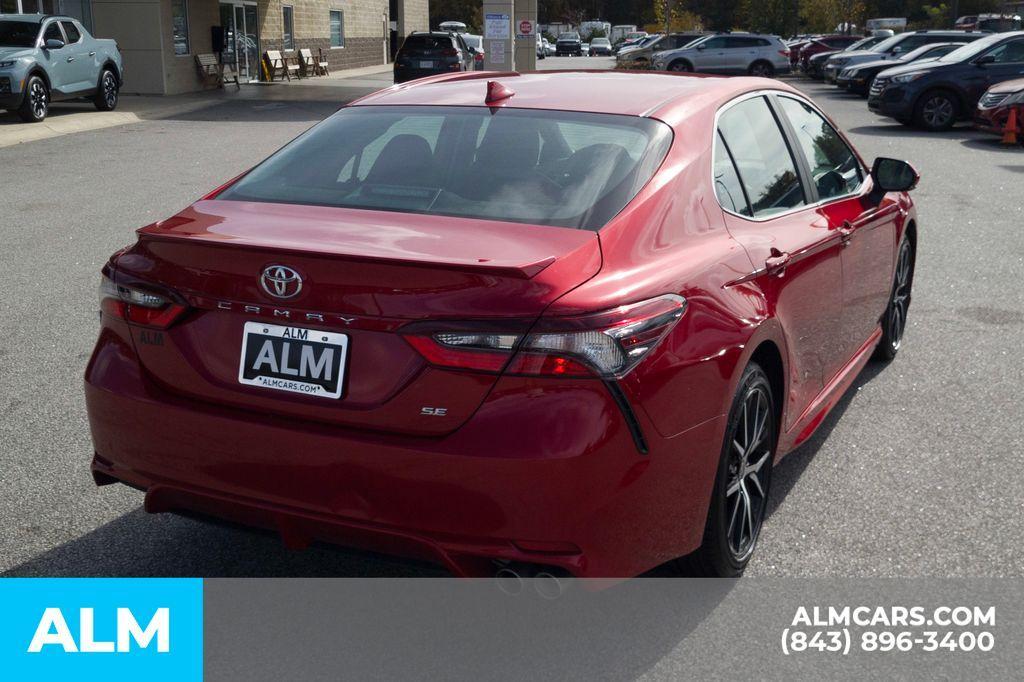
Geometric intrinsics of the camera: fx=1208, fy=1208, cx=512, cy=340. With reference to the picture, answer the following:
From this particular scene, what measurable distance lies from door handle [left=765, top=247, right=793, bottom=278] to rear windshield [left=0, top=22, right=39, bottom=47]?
19696 mm

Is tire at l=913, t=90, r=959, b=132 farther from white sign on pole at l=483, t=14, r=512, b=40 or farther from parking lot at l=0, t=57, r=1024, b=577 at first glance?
white sign on pole at l=483, t=14, r=512, b=40

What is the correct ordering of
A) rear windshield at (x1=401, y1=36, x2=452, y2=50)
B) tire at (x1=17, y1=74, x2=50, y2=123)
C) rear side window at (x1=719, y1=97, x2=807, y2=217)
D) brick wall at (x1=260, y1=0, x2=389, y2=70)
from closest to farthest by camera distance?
rear side window at (x1=719, y1=97, x2=807, y2=217), tire at (x1=17, y1=74, x2=50, y2=123), rear windshield at (x1=401, y1=36, x2=452, y2=50), brick wall at (x1=260, y1=0, x2=389, y2=70)

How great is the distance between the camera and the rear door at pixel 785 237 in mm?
3918

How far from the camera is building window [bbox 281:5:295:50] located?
137 ft

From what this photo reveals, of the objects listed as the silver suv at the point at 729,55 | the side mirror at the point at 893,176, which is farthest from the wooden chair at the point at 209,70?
the side mirror at the point at 893,176

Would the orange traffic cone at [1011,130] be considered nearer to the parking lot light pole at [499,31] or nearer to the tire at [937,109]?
the tire at [937,109]

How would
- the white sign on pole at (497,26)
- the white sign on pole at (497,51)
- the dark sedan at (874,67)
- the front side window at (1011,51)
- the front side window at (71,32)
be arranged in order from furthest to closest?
the white sign on pole at (497,51)
the white sign on pole at (497,26)
the dark sedan at (874,67)
the front side window at (71,32)
the front side window at (1011,51)

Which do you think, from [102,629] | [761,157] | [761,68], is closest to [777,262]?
[761,157]

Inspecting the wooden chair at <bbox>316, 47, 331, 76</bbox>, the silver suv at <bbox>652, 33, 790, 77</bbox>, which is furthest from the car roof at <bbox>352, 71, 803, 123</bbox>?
the wooden chair at <bbox>316, 47, 331, 76</bbox>

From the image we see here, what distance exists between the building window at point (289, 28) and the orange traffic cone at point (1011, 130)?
28.4 meters

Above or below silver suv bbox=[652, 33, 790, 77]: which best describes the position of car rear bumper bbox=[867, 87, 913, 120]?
below

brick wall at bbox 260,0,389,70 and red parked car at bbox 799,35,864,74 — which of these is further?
red parked car at bbox 799,35,864,74

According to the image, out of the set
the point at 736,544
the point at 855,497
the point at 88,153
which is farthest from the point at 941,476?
the point at 88,153

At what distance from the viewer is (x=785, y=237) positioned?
411 centimetres
